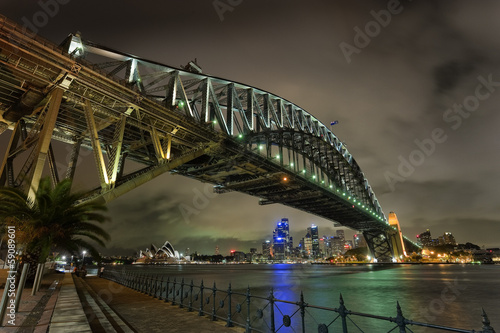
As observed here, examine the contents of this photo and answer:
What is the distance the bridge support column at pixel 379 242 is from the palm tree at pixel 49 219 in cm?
11047

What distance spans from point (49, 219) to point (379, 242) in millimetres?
128192

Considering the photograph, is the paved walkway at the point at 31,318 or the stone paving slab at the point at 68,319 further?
the paved walkway at the point at 31,318

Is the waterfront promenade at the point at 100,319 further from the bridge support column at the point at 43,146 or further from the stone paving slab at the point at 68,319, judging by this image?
the bridge support column at the point at 43,146

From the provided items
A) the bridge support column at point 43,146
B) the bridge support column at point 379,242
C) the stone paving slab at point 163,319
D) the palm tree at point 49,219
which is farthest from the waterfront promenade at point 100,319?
the bridge support column at point 379,242

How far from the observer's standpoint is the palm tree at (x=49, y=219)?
1328 centimetres

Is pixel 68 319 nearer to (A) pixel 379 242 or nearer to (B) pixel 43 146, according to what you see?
(B) pixel 43 146

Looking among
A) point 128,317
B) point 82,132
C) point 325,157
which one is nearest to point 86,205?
point 128,317

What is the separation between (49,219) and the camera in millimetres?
14195

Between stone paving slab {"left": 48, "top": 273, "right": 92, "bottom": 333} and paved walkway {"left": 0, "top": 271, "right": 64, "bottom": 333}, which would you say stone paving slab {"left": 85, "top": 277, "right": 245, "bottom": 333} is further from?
Result: paved walkway {"left": 0, "top": 271, "right": 64, "bottom": 333}

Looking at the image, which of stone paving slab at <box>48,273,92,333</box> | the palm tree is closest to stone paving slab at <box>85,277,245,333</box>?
stone paving slab at <box>48,273,92,333</box>

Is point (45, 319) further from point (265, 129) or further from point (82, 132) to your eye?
point (265, 129)

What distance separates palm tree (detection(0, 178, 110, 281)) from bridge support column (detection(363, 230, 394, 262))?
110475mm

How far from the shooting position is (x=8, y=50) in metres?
14.8

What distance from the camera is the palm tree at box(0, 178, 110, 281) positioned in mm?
13281
